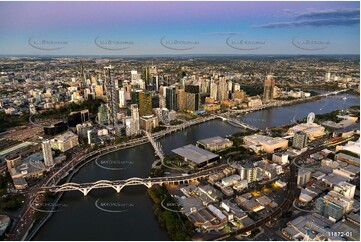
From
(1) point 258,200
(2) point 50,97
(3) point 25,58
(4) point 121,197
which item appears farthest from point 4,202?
(3) point 25,58

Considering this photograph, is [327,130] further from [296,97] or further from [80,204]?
[80,204]

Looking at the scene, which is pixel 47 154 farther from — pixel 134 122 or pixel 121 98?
pixel 121 98

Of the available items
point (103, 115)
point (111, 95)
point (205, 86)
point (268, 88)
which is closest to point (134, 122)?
point (111, 95)

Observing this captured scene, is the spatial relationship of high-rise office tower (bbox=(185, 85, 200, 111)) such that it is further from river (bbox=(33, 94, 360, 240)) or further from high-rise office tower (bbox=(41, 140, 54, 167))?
high-rise office tower (bbox=(41, 140, 54, 167))

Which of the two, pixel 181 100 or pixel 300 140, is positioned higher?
pixel 181 100

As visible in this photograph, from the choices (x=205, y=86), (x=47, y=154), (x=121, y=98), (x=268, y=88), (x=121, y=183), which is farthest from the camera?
(x=205, y=86)

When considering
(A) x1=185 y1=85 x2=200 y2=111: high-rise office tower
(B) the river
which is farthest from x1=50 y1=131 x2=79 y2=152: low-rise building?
(A) x1=185 y1=85 x2=200 y2=111: high-rise office tower

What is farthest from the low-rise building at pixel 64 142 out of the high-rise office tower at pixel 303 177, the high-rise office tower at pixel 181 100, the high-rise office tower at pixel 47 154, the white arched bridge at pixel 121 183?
the high-rise office tower at pixel 303 177

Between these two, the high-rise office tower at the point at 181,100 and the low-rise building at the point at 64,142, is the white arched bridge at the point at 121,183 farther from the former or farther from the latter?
the high-rise office tower at the point at 181,100
